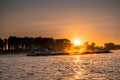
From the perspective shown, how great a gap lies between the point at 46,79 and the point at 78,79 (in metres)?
5.68

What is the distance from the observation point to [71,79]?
54.2m

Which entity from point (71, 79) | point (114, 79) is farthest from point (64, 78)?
point (114, 79)

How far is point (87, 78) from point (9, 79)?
1391cm

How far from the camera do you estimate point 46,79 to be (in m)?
54.7

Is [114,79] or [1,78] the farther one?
[1,78]

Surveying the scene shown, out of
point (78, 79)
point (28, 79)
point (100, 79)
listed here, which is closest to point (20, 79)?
point (28, 79)

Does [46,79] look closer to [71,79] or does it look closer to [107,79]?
[71,79]

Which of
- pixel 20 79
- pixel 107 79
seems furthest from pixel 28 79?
pixel 107 79

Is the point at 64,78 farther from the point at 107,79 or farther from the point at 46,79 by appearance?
the point at 107,79

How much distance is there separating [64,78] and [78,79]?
287 cm

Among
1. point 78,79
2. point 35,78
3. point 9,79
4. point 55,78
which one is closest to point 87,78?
point 78,79

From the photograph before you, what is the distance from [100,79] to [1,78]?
18025 millimetres

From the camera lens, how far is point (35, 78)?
5625 centimetres

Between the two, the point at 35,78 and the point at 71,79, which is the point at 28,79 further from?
the point at 71,79
